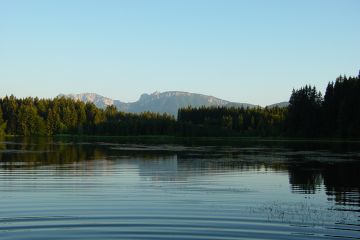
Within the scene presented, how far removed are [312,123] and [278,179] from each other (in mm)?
130493

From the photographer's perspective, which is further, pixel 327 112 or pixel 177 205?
pixel 327 112

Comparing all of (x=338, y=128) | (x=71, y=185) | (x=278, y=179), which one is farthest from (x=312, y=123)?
(x=71, y=185)

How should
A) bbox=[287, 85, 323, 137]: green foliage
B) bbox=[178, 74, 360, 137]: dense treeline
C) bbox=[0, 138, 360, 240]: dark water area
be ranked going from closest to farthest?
bbox=[0, 138, 360, 240]: dark water area < bbox=[178, 74, 360, 137]: dense treeline < bbox=[287, 85, 323, 137]: green foliage

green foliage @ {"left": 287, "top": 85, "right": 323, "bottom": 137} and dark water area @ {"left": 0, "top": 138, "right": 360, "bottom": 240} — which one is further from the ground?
green foliage @ {"left": 287, "top": 85, "right": 323, "bottom": 137}

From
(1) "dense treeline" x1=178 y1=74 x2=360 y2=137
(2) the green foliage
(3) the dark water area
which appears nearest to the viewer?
(3) the dark water area

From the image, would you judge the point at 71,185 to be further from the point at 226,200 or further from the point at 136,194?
the point at 226,200

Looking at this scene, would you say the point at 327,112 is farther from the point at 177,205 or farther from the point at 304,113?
the point at 177,205

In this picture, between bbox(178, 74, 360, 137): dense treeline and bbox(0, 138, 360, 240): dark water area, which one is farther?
bbox(178, 74, 360, 137): dense treeline

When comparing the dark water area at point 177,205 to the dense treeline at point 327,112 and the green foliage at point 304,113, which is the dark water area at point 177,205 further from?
the green foliage at point 304,113

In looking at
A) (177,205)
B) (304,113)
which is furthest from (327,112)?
(177,205)

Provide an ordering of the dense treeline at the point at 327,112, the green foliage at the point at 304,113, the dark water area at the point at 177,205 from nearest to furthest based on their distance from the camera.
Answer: the dark water area at the point at 177,205 < the dense treeline at the point at 327,112 < the green foliage at the point at 304,113

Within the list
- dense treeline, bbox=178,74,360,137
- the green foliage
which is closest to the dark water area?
dense treeline, bbox=178,74,360,137

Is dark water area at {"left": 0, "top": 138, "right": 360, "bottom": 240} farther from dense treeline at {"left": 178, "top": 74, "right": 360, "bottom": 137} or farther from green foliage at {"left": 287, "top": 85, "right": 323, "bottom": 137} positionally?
green foliage at {"left": 287, "top": 85, "right": 323, "bottom": 137}

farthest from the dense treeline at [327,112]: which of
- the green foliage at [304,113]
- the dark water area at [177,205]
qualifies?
the dark water area at [177,205]
